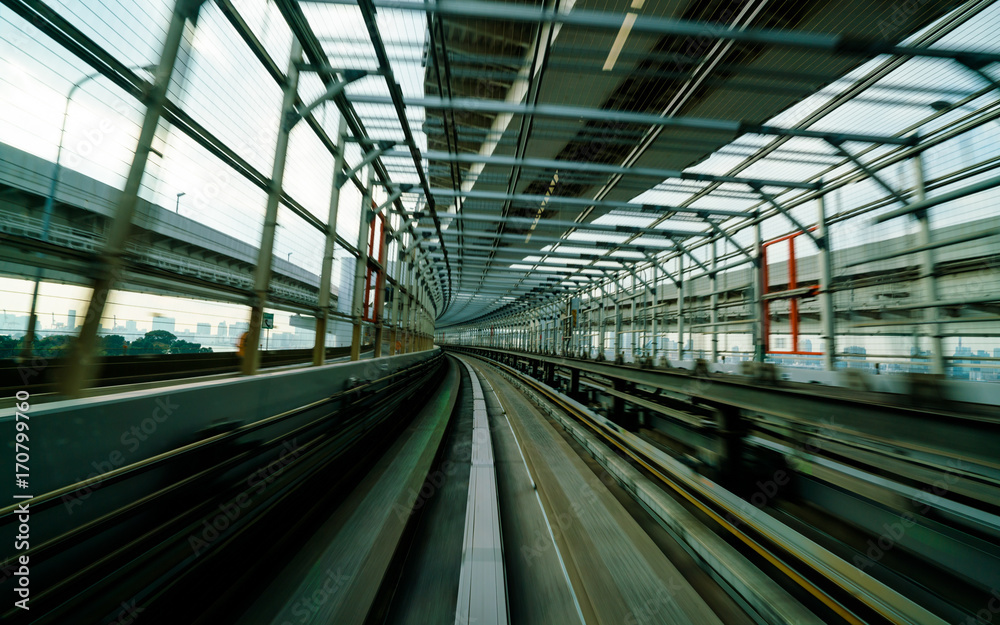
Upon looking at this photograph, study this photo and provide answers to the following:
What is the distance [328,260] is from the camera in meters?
4.04

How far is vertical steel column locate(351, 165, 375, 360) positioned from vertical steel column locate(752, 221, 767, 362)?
7.19m

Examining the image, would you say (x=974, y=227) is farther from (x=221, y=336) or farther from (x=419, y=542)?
(x=221, y=336)

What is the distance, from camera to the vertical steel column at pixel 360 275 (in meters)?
4.95

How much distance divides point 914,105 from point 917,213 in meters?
1.94

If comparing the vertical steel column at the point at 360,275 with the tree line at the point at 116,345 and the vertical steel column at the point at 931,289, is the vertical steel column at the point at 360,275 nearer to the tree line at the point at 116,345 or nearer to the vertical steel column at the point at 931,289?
the tree line at the point at 116,345

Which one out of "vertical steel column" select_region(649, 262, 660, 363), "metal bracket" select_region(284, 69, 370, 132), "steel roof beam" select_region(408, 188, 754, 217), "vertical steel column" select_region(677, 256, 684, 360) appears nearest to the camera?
"metal bracket" select_region(284, 69, 370, 132)

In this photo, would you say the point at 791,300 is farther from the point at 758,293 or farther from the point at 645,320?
the point at 645,320

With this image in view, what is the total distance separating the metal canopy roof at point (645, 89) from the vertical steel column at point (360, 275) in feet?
2.87

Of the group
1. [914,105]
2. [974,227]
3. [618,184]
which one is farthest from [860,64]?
[618,184]

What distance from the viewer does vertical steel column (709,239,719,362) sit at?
7.84m

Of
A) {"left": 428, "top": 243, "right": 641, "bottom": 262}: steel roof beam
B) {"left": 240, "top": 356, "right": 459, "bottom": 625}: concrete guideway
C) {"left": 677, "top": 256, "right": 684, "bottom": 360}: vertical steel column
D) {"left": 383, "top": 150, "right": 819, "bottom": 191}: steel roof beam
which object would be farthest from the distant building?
{"left": 677, "top": 256, "right": 684, "bottom": 360}: vertical steel column

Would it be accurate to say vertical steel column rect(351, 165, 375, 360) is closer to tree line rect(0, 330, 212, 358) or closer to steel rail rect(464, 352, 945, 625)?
tree line rect(0, 330, 212, 358)

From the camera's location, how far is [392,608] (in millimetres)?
1674

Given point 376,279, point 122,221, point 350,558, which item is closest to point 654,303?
point 376,279
